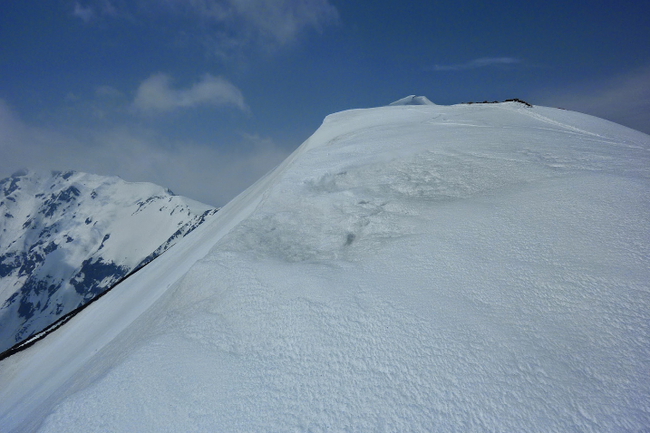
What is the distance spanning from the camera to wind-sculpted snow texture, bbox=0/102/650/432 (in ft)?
7.52

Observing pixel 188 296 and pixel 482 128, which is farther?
pixel 482 128

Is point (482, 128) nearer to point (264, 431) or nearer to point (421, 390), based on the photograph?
point (421, 390)

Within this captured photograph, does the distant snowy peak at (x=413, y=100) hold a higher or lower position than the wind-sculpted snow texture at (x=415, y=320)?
higher

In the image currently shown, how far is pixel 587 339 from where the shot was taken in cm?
264

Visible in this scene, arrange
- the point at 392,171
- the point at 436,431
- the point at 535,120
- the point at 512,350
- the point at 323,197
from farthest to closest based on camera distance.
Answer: the point at 535,120
the point at 392,171
the point at 323,197
the point at 512,350
the point at 436,431

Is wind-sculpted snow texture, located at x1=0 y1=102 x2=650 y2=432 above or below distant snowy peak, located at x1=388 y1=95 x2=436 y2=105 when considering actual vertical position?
below

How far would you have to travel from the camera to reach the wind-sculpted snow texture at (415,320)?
90.2 inches

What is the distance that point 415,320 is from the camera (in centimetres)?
298

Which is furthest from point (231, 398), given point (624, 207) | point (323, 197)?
point (624, 207)

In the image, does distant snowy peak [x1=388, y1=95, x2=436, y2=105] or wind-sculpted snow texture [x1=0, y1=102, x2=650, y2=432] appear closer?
wind-sculpted snow texture [x1=0, y1=102, x2=650, y2=432]

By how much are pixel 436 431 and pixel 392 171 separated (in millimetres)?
5048

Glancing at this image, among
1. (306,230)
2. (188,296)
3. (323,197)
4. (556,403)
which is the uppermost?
(323,197)

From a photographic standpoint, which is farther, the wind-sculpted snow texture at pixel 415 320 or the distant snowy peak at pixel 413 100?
the distant snowy peak at pixel 413 100

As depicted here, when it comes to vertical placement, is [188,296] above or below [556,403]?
above
